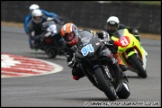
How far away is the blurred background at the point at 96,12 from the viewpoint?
1209 inches

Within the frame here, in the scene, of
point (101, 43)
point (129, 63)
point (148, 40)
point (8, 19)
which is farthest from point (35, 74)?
point (8, 19)

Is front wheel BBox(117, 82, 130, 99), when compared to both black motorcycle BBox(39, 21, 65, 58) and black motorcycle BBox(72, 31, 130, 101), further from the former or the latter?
black motorcycle BBox(39, 21, 65, 58)

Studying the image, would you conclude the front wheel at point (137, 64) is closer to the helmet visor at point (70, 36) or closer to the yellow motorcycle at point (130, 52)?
the yellow motorcycle at point (130, 52)

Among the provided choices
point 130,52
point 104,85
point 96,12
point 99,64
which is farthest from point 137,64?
point 96,12

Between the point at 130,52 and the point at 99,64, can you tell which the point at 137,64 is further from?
the point at 99,64

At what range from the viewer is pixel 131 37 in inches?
680

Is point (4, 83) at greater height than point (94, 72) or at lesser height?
lesser

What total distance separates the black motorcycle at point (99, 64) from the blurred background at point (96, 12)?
1835 cm

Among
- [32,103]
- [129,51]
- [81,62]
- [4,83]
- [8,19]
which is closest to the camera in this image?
[32,103]

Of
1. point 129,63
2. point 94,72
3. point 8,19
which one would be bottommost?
point 8,19

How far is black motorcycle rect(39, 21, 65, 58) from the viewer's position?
74.3 feet

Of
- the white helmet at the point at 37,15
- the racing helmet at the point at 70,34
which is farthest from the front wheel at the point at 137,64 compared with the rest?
the white helmet at the point at 37,15

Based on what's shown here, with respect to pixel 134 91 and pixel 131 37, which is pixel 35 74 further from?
pixel 134 91

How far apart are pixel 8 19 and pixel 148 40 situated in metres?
7.72
